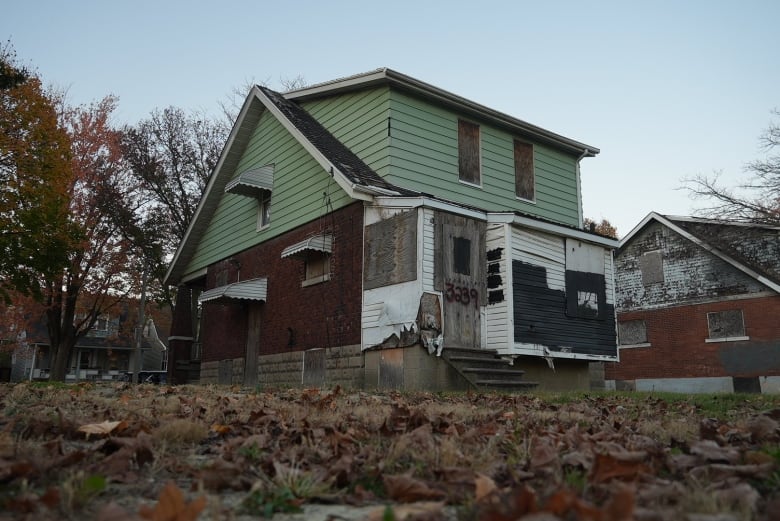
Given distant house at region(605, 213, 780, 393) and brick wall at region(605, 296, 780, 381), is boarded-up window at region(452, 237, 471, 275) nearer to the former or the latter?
distant house at region(605, 213, 780, 393)

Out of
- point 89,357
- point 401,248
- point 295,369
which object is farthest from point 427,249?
point 89,357

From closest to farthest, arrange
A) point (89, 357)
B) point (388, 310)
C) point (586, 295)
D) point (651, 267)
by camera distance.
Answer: point (388, 310) < point (586, 295) < point (651, 267) < point (89, 357)

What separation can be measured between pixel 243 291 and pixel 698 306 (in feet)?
53.1

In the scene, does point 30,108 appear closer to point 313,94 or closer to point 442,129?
point 313,94

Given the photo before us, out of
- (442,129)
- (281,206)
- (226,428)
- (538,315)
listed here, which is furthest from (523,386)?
(226,428)

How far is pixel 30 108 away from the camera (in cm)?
1781

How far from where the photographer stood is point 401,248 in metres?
11.6

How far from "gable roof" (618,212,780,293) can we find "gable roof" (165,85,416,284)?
14125 millimetres

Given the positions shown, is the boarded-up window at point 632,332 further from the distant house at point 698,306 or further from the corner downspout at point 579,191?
the corner downspout at point 579,191

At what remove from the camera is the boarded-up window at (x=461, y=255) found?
1166cm

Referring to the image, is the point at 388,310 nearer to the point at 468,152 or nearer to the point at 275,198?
the point at 468,152

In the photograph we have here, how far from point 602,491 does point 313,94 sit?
584 inches

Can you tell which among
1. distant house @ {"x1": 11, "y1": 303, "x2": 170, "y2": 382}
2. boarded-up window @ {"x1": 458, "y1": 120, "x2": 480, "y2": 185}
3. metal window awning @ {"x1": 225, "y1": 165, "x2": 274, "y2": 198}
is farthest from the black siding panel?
distant house @ {"x1": 11, "y1": 303, "x2": 170, "y2": 382}

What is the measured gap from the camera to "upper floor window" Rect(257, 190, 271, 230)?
1681 centimetres
